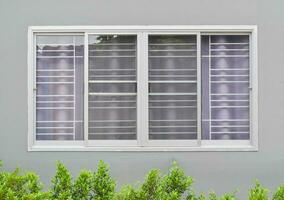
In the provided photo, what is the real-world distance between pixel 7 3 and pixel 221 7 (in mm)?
2972

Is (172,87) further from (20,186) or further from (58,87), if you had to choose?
(20,186)

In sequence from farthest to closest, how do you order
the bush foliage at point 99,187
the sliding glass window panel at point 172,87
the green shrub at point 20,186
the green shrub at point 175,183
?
the sliding glass window panel at point 172,87 → the green shrub at point 175,183 → the bush foliage at point 99,187 → the green shrub at point 20,186

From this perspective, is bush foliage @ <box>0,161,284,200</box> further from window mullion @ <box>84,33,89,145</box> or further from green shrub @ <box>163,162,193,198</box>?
window mullion @ <box>84,33,89,145</box>

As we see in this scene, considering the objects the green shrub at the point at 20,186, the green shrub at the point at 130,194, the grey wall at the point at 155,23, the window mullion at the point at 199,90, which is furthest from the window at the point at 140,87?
the green shrub at the point at 130,194

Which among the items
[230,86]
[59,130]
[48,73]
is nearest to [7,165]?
[59,130]

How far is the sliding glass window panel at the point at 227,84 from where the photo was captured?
8.75m

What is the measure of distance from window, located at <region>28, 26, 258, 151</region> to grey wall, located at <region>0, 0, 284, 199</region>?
0.46ft

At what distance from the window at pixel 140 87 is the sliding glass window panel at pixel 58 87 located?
0.01 m

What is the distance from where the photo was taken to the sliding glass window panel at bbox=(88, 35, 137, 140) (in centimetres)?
873

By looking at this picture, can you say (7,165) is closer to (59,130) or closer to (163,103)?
(59,130)

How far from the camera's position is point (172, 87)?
28.7 ft

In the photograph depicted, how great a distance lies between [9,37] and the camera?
28.5ft

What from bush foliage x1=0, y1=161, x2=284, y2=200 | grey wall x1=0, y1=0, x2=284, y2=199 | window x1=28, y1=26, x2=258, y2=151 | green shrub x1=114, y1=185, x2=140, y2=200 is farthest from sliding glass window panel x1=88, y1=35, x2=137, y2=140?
green shrub x1=114, y1=185, x2=140, y2=200

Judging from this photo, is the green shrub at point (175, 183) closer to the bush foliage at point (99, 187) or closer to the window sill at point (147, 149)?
the bush foliage at point (99, 187)
